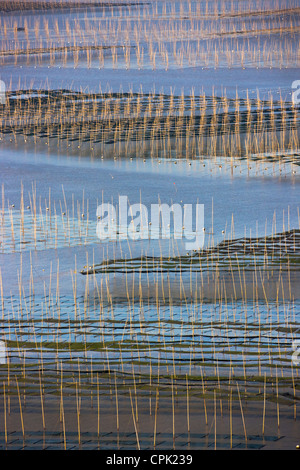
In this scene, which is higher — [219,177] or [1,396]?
[219,177]

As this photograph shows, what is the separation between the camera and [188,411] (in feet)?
17.1

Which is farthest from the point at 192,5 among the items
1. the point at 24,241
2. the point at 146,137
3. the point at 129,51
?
the point at 24,241

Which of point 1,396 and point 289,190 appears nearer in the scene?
point 1,396

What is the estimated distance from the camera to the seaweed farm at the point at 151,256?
207 inches

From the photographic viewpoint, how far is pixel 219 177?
10.7 meters

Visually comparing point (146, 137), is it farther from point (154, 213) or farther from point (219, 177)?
point (154, 213)

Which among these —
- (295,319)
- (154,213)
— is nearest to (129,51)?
(154,213)

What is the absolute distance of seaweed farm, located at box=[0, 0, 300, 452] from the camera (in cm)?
525

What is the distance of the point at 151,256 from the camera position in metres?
8.01
